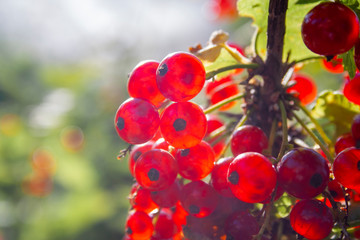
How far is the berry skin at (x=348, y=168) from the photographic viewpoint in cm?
81

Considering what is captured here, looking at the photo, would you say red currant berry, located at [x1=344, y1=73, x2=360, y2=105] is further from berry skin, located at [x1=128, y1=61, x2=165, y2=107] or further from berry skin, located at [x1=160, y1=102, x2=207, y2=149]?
berry skin, located at [x1=128, y1=61, x2=165, y2=107]

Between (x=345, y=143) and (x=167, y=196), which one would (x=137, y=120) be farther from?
(x=345, y=143)

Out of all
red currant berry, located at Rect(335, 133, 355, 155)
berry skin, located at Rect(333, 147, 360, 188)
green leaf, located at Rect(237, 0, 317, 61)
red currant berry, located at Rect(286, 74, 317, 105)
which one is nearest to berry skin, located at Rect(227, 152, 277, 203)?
berry skin, located at Rect(333, 147, 360, 188)

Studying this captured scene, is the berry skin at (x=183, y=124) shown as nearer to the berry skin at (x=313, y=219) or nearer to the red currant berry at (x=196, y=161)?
the red currant berry at (x=196, y=161)

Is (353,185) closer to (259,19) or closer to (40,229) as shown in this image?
(259,19)

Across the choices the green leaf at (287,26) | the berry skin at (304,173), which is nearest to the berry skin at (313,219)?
the berry skin at (304,173)

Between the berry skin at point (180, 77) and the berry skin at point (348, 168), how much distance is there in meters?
0.39

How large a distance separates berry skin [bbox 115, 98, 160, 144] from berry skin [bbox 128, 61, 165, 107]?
0.09 ft

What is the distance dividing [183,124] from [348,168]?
1.34 ft

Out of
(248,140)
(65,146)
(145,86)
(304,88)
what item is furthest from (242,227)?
(65,146)

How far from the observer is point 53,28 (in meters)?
13.0

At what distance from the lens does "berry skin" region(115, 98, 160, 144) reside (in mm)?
885

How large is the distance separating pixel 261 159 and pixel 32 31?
1246 cm

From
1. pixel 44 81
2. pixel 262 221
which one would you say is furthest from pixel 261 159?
pixel 44 81
